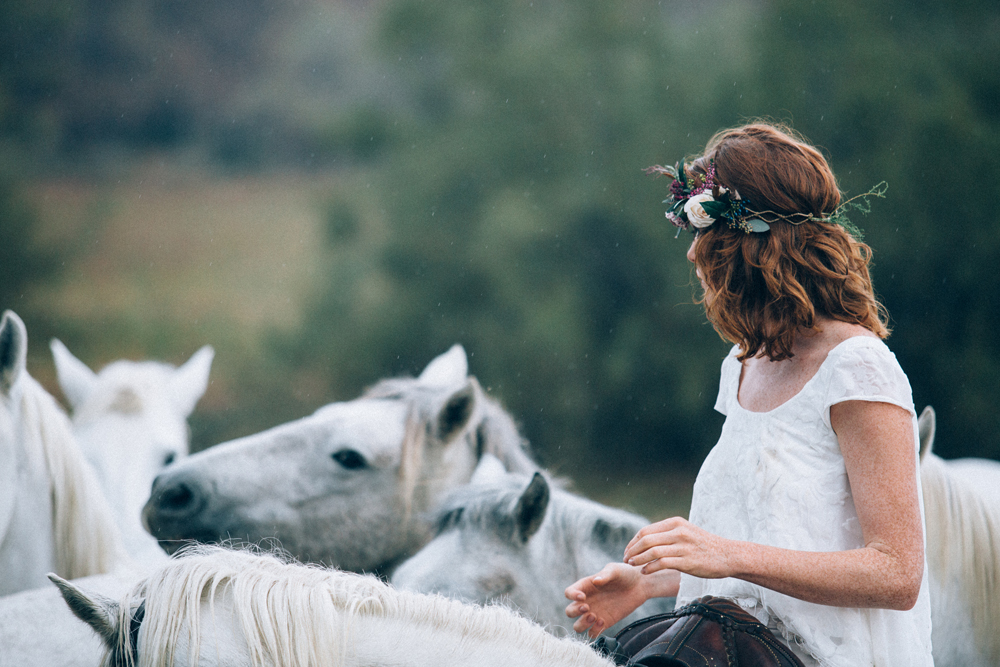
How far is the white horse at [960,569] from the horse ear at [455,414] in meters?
1.31

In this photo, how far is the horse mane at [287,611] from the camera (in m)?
0.71

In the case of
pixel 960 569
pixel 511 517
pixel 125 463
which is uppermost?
pixel 511 517

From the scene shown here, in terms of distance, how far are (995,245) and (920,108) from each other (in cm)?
86

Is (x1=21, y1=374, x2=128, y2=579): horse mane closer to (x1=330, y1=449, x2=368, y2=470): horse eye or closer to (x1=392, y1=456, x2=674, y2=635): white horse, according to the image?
(x1=330, y1=449, x2=368, y2=470): horse eye

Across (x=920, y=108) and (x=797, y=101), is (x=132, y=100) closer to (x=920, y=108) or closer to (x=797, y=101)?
(x=797, y=101)

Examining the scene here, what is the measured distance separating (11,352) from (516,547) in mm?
1519

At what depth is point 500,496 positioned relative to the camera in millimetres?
1706

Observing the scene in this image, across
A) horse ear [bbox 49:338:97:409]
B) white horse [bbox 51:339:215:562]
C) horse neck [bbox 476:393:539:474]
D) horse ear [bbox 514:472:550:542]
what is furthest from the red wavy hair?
horse ear [bbox 49:338:97:409]

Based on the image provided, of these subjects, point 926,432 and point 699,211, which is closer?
point 699,211

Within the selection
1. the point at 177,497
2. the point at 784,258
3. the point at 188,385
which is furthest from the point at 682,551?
the point at 188,385

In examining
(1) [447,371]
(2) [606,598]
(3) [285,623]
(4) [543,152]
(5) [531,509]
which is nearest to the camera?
(3) [285,623]

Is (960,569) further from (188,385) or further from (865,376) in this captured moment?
(188,385)

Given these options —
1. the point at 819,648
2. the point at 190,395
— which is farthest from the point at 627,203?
the point at 819,648

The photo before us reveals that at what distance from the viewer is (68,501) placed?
2.01 m
